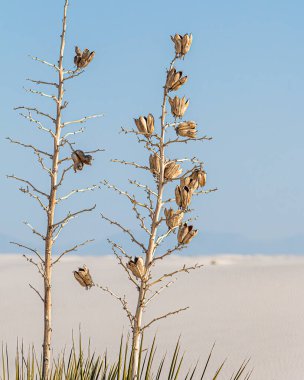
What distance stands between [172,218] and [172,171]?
0.20 metres

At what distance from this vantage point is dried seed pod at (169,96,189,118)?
3.41m

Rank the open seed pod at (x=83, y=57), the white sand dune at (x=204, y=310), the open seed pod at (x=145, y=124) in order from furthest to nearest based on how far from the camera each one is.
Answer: the white sand dune at (x=204, y=310)
the open seed pod at (x=83, y=57)
the open seed pod at (x=145, y=124)

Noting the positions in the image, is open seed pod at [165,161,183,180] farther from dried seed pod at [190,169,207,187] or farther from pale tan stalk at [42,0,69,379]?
pale tan stalk at [42,0,69,379]

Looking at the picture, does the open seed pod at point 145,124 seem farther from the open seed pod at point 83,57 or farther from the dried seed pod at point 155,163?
the open seed pod at point 83,57

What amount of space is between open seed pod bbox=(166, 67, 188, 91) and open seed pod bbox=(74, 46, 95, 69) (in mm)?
585

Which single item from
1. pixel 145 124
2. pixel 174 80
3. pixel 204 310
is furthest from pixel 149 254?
pixel 204 310

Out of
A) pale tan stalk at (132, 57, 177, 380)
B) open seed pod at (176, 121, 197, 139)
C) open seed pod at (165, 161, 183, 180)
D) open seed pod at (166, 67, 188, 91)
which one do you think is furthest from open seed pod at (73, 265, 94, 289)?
open seed pod at (166, 67, 188, 91)

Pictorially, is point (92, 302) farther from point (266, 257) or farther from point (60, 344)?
point (266, 257)

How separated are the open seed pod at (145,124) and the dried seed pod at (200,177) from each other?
0.25m

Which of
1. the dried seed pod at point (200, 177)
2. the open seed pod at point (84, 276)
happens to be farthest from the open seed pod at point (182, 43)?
the open seed pod at point (84, 276)

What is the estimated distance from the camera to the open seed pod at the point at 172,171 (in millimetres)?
3416

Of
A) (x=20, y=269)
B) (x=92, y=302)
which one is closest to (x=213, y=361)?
(x=92, y=302)

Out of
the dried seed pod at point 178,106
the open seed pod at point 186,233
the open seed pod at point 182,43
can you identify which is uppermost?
the open seed pod at point 182,43

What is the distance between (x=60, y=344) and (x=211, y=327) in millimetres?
1589
